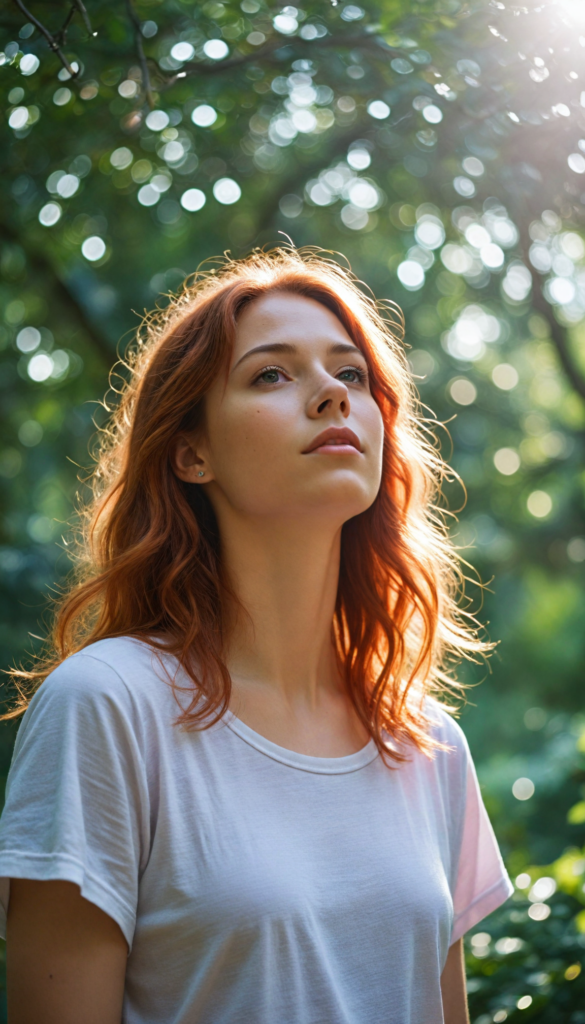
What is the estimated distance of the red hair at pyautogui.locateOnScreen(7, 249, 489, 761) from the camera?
5.71 feet

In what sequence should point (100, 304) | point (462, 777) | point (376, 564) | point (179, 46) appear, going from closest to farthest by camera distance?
1. point (462, 777)
2. point (376, 564)
3. point (179, 46)
4. point (100, 304)

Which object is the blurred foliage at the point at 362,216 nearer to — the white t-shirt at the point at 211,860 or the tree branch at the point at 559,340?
the tree branch at the point at 559,340

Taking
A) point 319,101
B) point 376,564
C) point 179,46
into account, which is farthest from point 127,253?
point 376,564

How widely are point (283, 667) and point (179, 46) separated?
73.1 inches

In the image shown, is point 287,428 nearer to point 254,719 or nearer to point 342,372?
point 342,372

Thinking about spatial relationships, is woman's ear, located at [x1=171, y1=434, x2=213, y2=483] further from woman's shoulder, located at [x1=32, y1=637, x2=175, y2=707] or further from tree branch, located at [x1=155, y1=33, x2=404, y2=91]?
tree branch, located at [x1=155, y1=33, x2=404, y2=91]

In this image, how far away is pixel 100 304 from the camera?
4512 mm

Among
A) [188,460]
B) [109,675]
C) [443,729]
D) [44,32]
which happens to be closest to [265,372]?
[188,460]

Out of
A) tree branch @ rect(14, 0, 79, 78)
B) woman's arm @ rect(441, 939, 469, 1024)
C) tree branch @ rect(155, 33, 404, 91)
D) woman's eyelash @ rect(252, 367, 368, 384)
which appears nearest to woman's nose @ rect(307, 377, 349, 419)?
woman's eyelash @ rect(252, 367, 368, 384)

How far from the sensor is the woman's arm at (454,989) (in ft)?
6.01

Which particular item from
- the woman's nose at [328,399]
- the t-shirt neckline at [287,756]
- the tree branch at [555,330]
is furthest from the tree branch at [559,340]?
the t-shirt neckline at [287,756]

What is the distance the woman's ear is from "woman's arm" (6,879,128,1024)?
86cm

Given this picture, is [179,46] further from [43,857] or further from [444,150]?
[43,857]

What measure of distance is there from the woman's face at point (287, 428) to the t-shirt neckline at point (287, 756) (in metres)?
0.43
